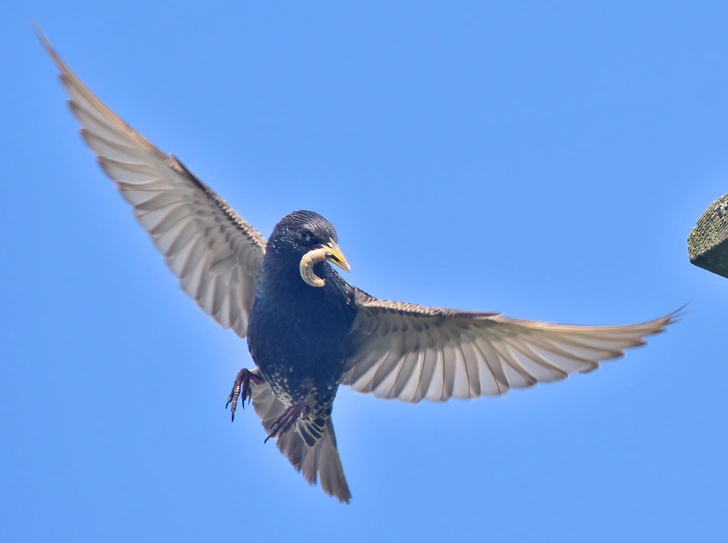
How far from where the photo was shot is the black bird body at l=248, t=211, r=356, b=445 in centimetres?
666

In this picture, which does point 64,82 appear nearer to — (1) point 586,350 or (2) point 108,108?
(2) point 108,108

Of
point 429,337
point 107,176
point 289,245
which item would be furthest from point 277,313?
point 107,176

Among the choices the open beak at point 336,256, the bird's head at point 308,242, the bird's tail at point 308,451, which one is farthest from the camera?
the bird's tail at point 308,451

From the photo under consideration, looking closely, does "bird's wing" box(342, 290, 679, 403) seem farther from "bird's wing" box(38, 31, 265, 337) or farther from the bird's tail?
"bird's wing" box(38, 31, 265, 337)

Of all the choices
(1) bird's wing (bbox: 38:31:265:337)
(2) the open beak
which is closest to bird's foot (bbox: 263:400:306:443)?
(2) the open beak

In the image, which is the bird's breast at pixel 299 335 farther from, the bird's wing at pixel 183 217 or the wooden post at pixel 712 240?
the wooden post at pixel 712 240

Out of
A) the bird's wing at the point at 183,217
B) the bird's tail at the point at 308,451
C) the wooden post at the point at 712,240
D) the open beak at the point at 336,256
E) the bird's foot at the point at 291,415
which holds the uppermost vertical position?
the bird's wing at the point at 183,217

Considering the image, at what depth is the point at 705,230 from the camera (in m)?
4.09

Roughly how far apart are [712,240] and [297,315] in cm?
319

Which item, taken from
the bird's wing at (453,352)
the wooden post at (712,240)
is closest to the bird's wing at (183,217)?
the bird's wing at (453,352)

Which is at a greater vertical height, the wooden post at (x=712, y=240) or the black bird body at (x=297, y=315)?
the black bird body at (x=297, y=315)

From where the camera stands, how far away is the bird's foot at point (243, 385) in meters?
6.76

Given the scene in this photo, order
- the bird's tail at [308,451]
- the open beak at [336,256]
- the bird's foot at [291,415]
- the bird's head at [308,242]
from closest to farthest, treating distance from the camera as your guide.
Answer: the open beak at [336,256]
the bird's head at [308,242]
the bird's foot at [291,415]
the bird's tail at [308,451]

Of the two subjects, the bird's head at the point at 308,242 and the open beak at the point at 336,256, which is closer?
the open beak at the point at 336,256
